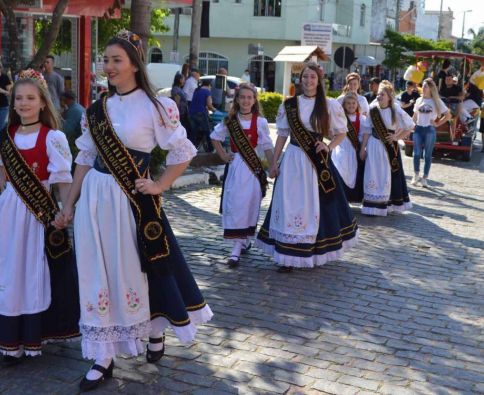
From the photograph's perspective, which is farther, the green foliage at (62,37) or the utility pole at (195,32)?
the utility pole at (195,32)

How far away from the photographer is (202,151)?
1482 cm

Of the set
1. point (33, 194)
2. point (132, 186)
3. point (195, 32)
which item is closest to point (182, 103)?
point (195, 32)

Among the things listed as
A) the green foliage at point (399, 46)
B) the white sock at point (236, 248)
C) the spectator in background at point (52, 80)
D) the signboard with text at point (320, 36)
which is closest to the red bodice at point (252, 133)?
the white sock at point (236, 248)

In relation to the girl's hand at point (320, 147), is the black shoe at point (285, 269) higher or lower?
lower

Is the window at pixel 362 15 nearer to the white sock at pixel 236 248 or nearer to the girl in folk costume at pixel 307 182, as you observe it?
the girl in folk costume at pixel 307 182

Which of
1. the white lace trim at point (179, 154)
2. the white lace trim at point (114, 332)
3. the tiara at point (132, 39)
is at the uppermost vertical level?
the tiara at point (132, 39)

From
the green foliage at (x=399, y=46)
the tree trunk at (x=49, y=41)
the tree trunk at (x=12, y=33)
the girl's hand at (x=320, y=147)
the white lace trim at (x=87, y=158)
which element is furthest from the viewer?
the green foliage at (x=399, y=46)

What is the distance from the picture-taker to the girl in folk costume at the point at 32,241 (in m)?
4.47

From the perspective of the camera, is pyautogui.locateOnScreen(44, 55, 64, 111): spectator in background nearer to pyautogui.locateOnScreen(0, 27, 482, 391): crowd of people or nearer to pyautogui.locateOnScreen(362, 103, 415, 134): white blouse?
pyautogui.locateOnScreen(362, 103, 415, 134): white blouse

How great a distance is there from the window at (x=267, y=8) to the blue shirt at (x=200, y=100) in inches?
1209

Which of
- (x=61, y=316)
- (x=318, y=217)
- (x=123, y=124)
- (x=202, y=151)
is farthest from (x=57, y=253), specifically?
(x=202, y=151)

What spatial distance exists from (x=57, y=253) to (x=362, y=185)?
6476 mm

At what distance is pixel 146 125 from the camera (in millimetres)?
4199

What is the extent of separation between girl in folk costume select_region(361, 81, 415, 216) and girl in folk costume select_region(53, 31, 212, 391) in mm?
6150
